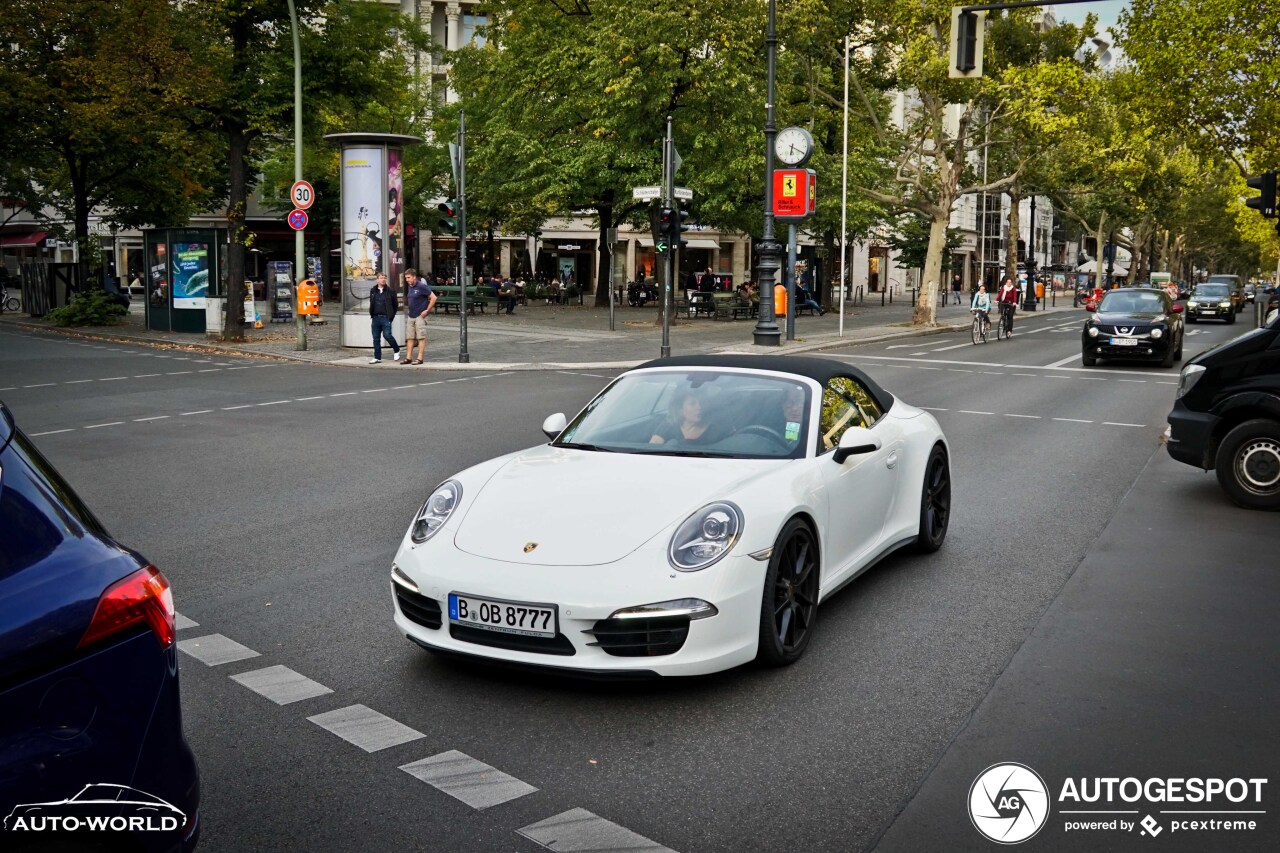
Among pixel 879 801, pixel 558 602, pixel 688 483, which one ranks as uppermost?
pixel 688 483

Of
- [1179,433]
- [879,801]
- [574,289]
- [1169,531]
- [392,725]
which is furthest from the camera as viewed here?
[574,289]

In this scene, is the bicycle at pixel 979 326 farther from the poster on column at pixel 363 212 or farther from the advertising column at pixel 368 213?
the poster on column at pixel 363 212

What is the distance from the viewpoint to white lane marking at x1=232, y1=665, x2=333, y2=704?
16.6 feet

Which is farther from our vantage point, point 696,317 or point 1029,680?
point 696,317

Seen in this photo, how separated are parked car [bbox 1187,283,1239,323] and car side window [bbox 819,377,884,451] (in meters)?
46.4

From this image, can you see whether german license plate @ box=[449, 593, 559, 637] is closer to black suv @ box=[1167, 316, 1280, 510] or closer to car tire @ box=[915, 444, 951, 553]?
car tire @ box=[915, 444, 951, 553]

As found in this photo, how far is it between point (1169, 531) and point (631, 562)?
5.18 metres

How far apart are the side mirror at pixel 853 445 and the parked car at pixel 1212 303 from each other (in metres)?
47.3

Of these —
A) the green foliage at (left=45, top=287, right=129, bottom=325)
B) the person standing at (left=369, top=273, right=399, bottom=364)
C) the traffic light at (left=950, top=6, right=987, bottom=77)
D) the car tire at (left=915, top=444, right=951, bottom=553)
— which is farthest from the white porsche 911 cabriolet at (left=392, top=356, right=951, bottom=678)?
the green foliage at (left=45, top=287, right=129, bottom=325)

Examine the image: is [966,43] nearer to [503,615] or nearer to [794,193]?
[794,193]

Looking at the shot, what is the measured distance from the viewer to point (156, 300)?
106ft

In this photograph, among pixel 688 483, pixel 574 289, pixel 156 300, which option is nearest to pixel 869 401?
pixel 688 483

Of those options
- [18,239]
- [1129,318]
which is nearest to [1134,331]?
[1129,318]

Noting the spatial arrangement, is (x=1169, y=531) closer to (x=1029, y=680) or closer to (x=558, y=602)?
(x=1029, y=680)
